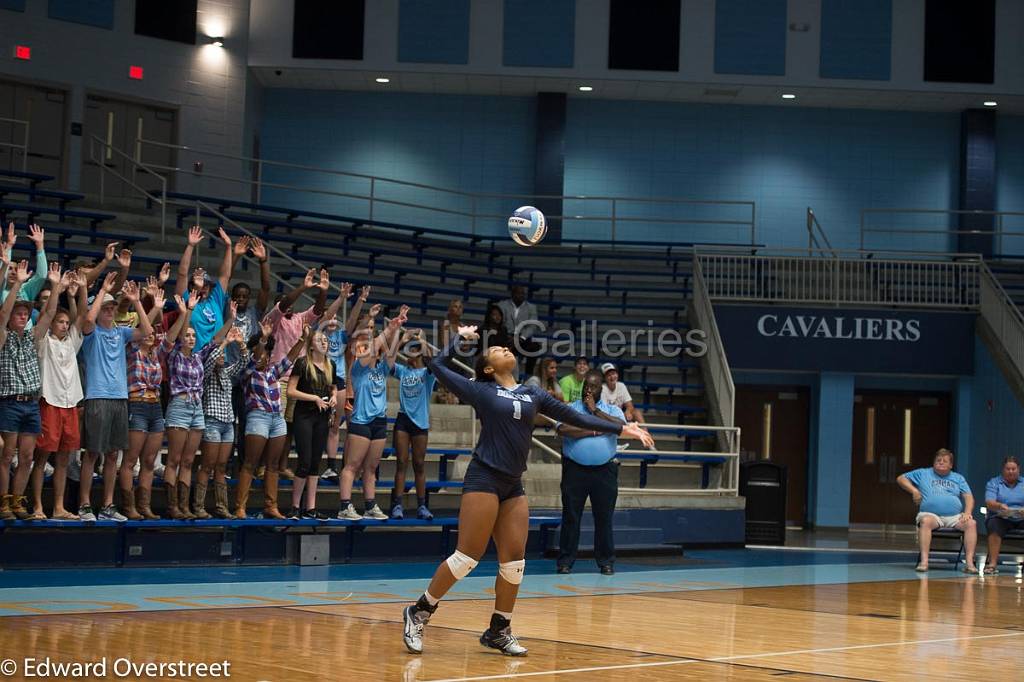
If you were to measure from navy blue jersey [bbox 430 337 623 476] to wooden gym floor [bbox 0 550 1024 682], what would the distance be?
3.85ft

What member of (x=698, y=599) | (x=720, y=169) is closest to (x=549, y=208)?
(x=720, y=169)

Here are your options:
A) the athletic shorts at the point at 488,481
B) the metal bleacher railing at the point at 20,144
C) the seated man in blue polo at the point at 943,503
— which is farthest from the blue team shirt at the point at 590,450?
the metal bleacher railing at the point at 20,144

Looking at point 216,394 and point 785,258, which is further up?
point 785,258

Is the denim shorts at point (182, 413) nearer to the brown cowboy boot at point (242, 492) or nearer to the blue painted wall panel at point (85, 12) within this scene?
the brown cowboy boot at point (242, 492)

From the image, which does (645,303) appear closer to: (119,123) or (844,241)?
(844,241)

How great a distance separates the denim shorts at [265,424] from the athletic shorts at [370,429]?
805 mm

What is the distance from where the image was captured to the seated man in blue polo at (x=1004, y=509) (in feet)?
51.0

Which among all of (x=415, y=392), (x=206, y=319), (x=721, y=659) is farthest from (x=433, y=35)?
(x=721, y=659)

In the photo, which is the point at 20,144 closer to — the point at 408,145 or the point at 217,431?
the point at 408,145

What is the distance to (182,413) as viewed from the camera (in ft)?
38.3

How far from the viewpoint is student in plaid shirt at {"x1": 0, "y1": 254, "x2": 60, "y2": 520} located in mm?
10625

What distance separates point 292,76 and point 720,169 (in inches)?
354

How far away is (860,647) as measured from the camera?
848cm

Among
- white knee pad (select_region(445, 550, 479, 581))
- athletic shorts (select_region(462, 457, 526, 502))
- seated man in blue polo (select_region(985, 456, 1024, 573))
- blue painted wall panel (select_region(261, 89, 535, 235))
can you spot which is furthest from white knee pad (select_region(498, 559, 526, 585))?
blue painted wall panel (select_region(261, 89, 535, 235))
